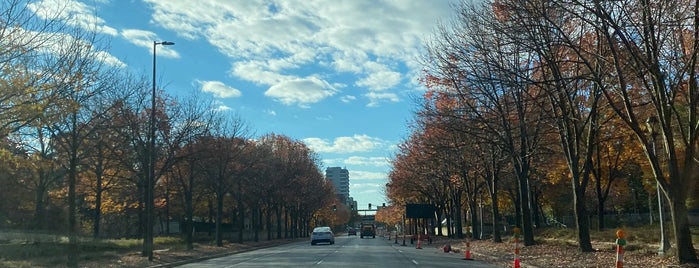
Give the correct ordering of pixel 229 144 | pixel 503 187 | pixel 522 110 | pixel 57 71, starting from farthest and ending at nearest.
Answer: pixel 503 187, pixel 229 144, pixel 522 110, pixel 57 71

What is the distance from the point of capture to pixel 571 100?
77.5ft

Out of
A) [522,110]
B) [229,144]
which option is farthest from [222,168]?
[522,110]

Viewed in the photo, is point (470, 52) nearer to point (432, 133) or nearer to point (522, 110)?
point (522, 110)

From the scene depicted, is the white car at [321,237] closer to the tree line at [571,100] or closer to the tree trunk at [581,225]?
the tree line at [571,100]

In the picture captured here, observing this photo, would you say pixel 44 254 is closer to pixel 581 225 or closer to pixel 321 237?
pixel 581 225

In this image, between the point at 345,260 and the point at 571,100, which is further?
the point at 345,260

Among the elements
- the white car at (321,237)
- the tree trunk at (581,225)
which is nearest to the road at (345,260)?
the tree trunk at (581,225)

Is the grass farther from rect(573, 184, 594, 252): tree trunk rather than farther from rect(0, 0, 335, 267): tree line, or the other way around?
rect(573, 184, 594, 252): tree trunk

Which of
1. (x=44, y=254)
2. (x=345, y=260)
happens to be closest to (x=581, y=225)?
(x=345, y=260)

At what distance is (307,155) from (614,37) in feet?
198

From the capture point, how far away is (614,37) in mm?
18812

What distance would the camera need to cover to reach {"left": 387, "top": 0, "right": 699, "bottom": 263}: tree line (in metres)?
17.4

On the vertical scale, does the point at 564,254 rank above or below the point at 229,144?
below

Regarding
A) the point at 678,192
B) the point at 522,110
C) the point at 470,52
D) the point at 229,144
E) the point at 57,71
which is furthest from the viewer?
the point at 229,144
